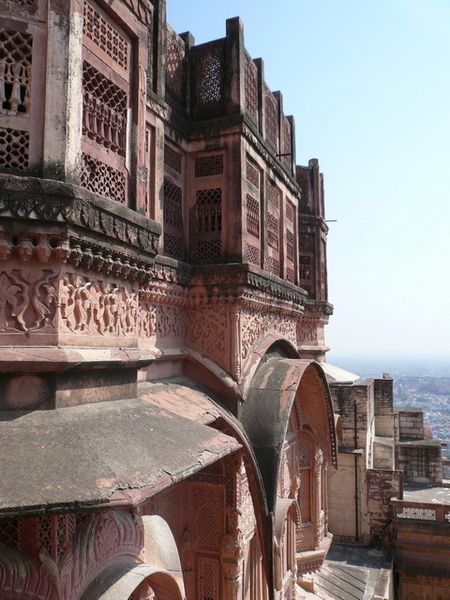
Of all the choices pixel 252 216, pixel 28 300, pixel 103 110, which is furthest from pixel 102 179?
pixel 252 216

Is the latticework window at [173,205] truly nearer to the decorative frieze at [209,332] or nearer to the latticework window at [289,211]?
the decorative frieze at [209,332]

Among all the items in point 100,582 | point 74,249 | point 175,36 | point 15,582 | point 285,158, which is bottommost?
point 100,582

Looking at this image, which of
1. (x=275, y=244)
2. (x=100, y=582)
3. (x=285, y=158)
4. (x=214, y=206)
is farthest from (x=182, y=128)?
(x=100, y=582)

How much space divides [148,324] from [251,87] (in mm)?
3658

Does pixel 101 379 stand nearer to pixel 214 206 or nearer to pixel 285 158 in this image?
pixel 214 206

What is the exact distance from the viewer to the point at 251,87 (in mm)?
6516

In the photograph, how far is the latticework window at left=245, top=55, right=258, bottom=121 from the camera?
20.7 feet

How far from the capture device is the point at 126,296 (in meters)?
3.45

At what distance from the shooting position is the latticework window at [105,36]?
10.4 ft

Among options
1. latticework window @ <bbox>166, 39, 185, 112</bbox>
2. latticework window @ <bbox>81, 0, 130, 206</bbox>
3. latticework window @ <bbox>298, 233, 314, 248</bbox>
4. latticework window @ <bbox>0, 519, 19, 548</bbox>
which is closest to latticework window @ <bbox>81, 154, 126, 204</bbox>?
latticework window @ <bbox>81, 0, 130, 206</bbox>

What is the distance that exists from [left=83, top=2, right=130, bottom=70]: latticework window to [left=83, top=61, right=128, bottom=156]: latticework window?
21 cm

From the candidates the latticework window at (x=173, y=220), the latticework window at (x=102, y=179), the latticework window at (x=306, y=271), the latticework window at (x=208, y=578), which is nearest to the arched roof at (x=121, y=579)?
the latticework window at (x=102, y=179)

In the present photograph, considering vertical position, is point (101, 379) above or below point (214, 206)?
below

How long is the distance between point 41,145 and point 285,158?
242 inches
